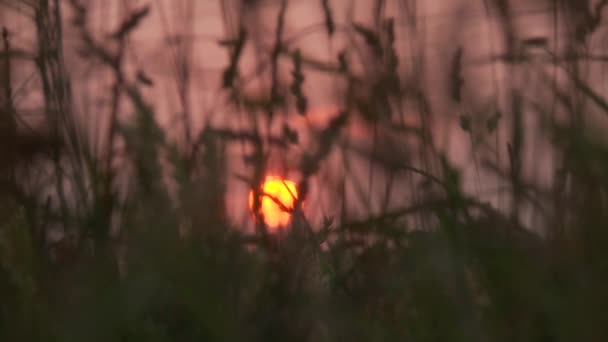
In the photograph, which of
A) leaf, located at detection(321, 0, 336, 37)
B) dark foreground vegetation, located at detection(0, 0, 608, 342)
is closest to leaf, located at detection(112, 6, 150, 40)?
dark foreground vegetation, located at detection(0, 0, 608, 342)

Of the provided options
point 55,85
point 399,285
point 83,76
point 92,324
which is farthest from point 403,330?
point 83,76

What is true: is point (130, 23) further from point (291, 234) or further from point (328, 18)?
point (291, 234)

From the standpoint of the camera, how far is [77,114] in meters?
1.22

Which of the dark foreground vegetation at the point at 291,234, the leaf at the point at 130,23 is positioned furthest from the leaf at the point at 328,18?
the leaf at the point at 130,23

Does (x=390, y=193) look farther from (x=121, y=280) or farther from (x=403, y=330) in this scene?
(x=121, y=280)

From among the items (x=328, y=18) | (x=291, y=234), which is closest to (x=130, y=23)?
(x=328, y=18)

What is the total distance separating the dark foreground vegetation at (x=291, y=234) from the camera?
0.85m

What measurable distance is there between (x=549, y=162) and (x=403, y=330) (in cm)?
20

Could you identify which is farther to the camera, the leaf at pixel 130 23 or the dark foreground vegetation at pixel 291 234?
the leaf at pixel 130 23

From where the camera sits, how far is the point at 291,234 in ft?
3.43

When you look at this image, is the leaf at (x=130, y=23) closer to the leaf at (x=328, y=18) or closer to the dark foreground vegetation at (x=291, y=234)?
the dark foreground vegetation at (x=291, y=234)

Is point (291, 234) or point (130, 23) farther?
point (130, 23)

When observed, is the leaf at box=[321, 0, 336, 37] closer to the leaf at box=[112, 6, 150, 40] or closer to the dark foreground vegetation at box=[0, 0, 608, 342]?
the dark foreground vegetation at box=[0, 0, 608, 342]

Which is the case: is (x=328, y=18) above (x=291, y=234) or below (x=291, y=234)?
above
